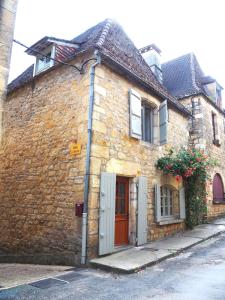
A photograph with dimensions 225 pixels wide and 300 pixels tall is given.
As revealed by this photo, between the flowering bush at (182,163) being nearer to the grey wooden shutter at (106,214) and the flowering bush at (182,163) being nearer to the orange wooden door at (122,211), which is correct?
the orange wooden door at (122,211)

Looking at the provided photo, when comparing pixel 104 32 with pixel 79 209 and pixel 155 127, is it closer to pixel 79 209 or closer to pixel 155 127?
pixel 155 127

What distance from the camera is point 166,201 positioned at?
25.7 feet

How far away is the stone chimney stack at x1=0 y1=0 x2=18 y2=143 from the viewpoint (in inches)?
143

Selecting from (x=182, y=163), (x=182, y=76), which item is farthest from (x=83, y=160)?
(x=182, y=76)

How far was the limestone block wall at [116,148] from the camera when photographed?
513 cm

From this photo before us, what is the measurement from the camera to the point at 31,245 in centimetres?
607

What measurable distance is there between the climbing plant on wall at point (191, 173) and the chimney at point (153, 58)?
145 inches

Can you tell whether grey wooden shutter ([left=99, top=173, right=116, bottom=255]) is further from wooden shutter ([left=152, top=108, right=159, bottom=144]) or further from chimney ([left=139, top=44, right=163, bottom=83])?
chimney ([left=139, top=44, right=163, bottom=83])

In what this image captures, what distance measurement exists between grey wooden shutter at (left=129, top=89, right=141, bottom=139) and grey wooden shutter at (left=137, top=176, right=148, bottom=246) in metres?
1.16

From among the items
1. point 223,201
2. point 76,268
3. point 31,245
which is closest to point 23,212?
point 31,245

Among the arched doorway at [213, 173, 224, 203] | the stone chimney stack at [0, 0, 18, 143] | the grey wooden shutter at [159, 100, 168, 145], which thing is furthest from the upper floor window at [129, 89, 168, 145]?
the arched doorway at [213, 173, 224, 203]

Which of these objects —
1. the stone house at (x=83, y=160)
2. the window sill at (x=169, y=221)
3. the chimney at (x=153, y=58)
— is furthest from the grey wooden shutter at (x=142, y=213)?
the chimney at (x=153, y=58)

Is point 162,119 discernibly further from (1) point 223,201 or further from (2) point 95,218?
(1) point 223,201

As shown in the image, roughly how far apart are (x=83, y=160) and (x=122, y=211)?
1784 mm
